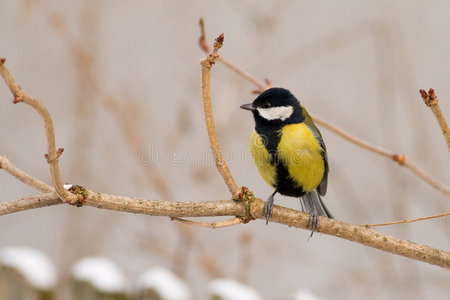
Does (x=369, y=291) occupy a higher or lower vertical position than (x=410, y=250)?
higher

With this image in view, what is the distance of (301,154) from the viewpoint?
134 cm

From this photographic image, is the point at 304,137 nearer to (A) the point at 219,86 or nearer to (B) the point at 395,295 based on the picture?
(B) the point at 395,295

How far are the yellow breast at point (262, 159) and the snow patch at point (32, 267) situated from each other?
66cm

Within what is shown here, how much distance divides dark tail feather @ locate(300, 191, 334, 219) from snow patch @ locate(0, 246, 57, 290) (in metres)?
0.76

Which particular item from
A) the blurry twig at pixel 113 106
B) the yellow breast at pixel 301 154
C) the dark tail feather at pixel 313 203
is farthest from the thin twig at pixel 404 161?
the blurry twig at pixel 113 106

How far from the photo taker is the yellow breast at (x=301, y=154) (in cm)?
133

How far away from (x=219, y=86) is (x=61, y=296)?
1.70 metres

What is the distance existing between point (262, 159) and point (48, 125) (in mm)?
768

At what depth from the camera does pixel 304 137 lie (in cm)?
136

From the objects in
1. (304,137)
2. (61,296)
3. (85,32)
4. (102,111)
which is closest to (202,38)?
(304,137)

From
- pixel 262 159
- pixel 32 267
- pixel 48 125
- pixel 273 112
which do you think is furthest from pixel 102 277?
pixel 48 125

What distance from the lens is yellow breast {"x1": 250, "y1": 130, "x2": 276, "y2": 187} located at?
135cm

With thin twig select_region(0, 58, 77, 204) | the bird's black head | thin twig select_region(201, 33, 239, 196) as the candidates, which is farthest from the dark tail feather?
thin twig select_region(0, 58, 77, 204)

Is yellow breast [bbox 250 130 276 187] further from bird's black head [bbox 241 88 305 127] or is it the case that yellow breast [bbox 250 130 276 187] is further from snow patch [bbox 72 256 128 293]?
snow patch [bbox 72 256 128 293]
